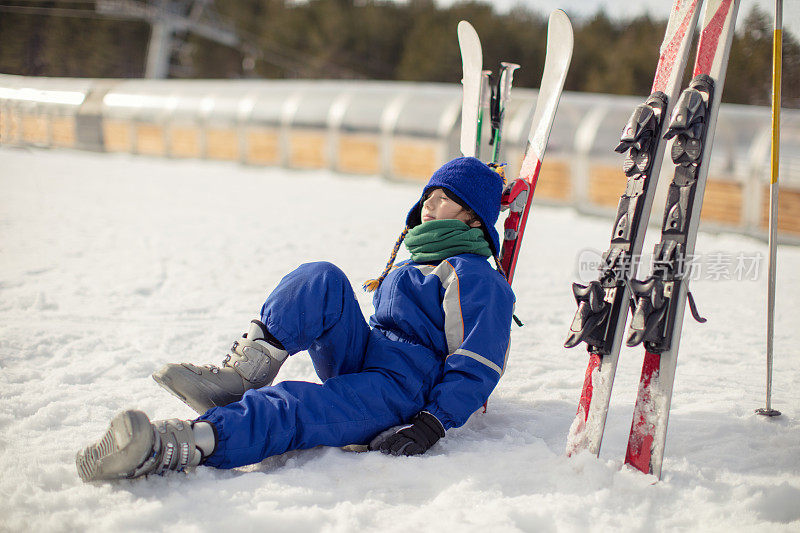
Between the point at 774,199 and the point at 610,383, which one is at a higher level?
the point at 774,199

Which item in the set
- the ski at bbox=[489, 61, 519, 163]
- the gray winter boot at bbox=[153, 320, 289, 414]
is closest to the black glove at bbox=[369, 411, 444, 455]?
the gray winter boot at bbox=[153, 320, 289, 414]

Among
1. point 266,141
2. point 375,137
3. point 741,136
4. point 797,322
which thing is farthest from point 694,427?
point 266,141

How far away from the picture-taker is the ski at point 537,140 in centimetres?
276

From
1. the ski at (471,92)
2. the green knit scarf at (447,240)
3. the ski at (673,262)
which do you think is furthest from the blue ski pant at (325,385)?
the ski at (471,92)

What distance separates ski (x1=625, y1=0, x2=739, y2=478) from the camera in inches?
77.2

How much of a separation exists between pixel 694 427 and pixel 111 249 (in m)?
5.03

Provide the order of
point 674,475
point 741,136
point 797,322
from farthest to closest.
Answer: point 741,136 < point 797,322 < point 674,475

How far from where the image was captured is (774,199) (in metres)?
2.59

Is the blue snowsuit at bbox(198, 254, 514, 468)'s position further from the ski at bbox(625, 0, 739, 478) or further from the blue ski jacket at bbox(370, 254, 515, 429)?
the ski at bbox(625, 0, 739, 478)

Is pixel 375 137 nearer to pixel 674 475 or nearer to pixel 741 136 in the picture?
pixel 741 136

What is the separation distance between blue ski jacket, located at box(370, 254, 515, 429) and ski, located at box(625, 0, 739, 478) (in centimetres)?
42

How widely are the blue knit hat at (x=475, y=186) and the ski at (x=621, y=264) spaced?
0.49 m

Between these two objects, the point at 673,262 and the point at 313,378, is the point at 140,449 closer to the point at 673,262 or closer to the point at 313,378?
the point at 313,378

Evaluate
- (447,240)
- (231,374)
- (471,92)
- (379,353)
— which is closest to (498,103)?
(471,92)
